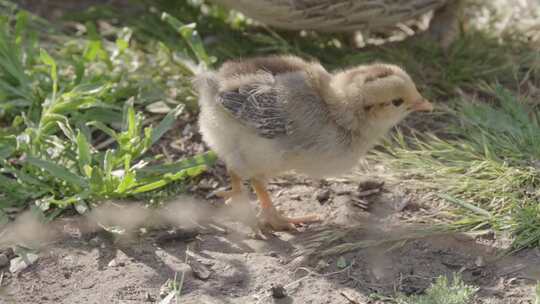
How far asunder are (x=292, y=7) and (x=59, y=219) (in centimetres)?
176

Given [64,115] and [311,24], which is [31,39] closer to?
[64,115]

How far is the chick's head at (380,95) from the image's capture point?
4.02m

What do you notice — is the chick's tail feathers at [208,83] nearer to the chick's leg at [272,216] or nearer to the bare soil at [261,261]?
the chick's leg at [272,216]

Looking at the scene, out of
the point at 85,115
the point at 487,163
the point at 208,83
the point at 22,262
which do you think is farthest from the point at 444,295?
the point at 85,115

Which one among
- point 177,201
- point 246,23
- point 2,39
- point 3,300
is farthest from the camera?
point 246,23

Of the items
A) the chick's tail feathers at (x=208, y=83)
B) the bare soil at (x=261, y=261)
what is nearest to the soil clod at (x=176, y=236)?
the bare soil at (x=261, y=261)

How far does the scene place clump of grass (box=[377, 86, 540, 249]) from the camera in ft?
13.4

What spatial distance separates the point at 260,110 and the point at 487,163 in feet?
3.82

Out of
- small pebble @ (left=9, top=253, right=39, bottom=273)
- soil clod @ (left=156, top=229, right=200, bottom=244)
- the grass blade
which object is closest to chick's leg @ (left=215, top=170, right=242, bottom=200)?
soil clod @ (left=156, top=229, right=200, bottom=244)

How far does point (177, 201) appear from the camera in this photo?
4.51m

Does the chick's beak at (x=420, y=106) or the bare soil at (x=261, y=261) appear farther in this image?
the chick's beak at (x=420, y=106)

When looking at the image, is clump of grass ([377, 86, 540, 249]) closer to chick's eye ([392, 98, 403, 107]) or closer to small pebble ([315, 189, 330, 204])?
small pebble ([315, 189, 330, 204])

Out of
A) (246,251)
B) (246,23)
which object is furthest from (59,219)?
(246,23)

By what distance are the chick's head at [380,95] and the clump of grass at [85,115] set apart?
87 centimetres
